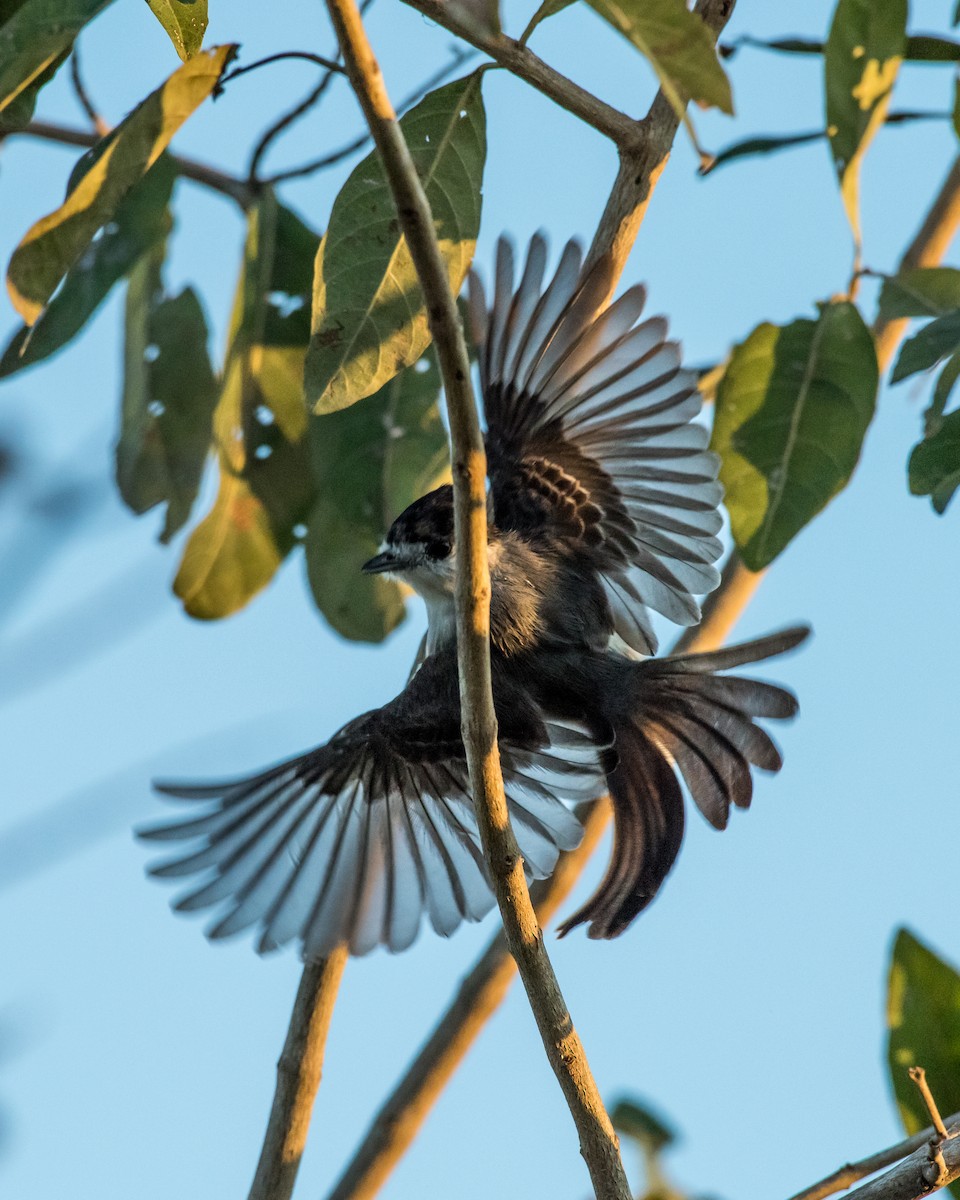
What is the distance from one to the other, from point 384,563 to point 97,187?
4.92 ft

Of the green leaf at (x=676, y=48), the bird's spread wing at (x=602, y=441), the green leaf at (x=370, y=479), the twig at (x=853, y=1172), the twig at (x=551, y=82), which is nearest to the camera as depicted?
the green leaf at (x=676, y=48)

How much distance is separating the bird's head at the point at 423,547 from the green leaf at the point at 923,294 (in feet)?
4.05

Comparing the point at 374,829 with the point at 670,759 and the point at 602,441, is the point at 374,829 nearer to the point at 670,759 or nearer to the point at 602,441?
the point at 670,759

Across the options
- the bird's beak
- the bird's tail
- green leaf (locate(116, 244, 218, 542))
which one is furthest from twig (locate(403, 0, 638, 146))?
green leaf (locate(116, 244, 218, 542))

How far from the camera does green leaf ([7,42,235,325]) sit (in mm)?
2869

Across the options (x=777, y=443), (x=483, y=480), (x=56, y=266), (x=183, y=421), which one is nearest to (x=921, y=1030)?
(x=777, y=443)

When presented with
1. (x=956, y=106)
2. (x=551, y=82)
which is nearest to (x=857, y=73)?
(x=956, y=106)

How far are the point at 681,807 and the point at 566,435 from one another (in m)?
1.07

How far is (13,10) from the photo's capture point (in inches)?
111

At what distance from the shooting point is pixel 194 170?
178 inches

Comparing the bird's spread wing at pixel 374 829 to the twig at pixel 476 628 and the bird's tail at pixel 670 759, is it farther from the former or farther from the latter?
the twig at pixel 476 628

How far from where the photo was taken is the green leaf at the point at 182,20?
10.1ft

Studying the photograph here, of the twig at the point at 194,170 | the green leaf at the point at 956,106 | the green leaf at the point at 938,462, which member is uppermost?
the twig at the point at 194,170

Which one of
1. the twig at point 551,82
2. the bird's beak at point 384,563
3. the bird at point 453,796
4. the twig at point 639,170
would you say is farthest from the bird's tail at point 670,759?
the twig at point 551,82
